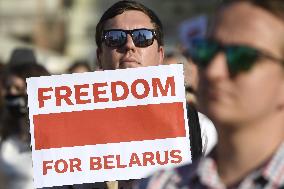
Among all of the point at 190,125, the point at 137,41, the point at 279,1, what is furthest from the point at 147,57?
the point at 279,1

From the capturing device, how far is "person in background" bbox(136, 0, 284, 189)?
3.37m

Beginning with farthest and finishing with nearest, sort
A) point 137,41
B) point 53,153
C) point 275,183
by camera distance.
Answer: point 137,41 < point 53,153 < point 275,183

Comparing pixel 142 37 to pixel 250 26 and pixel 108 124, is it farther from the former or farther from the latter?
pixel 250 26

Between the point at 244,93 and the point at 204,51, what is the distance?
0.57ft

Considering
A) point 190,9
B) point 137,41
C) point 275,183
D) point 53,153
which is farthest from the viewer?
point 190,9

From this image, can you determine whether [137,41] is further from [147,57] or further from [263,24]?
[263,24]

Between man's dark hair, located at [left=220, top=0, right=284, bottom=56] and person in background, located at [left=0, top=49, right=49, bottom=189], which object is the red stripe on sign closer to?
man's dark hair, located at [left=220, top=0, right=284, bottom=56]

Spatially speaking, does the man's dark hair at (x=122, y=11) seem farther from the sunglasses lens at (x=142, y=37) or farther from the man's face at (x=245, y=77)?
the man's face at (x=245, y=77)

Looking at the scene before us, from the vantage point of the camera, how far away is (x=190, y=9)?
35.3m

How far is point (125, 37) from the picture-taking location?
595 cm

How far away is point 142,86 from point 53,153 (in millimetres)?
489

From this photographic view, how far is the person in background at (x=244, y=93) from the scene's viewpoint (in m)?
3.37

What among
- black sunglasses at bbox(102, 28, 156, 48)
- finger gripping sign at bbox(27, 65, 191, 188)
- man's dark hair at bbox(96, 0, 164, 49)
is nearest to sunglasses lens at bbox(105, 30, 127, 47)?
black sunglasses at bbox(102, 28, 156, 48)

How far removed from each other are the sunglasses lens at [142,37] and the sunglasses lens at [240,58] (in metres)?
2.50
